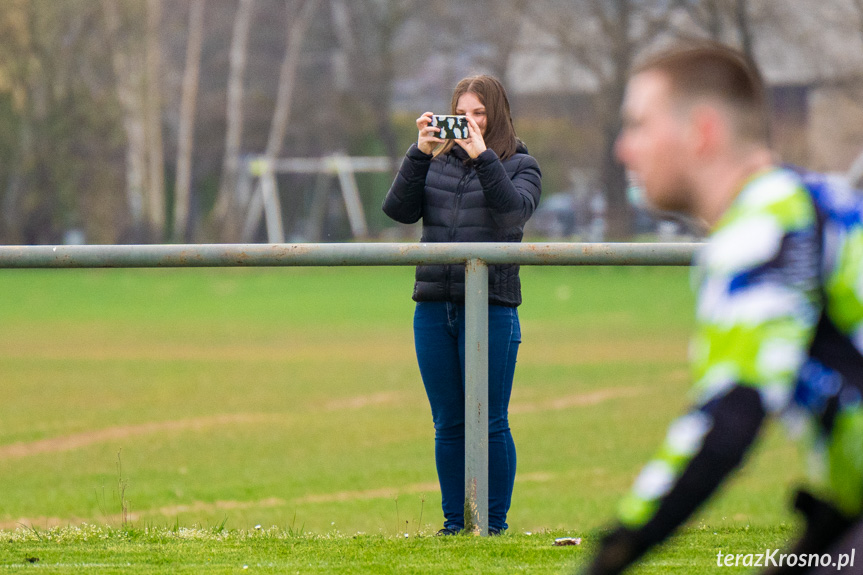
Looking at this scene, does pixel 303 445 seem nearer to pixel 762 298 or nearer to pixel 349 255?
pixel 349 255

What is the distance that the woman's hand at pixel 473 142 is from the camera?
4629mm

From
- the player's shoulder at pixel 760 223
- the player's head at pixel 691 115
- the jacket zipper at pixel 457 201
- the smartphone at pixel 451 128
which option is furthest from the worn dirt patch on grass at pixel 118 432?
the player's shoulder at pixel 760 223

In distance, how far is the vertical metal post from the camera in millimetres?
4254

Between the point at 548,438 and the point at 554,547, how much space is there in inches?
259

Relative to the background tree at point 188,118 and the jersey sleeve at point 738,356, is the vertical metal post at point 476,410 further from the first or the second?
the background tree at point 188,118

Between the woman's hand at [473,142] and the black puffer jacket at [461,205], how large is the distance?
36 mm

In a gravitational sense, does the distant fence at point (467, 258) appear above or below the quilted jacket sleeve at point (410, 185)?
below

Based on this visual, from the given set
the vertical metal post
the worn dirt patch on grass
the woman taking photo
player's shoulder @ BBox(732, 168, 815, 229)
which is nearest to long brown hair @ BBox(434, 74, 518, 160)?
the woman taking photo

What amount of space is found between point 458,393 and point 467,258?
2.36 feet

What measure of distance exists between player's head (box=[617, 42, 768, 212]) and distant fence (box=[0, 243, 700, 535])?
7.53ft

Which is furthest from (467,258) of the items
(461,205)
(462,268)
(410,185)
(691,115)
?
(691,115)

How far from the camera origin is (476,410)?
4.28 metres

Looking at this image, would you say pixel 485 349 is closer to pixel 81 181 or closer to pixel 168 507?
pixel 168 507

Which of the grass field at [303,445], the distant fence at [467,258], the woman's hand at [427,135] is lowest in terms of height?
the grass field at [303,445]
